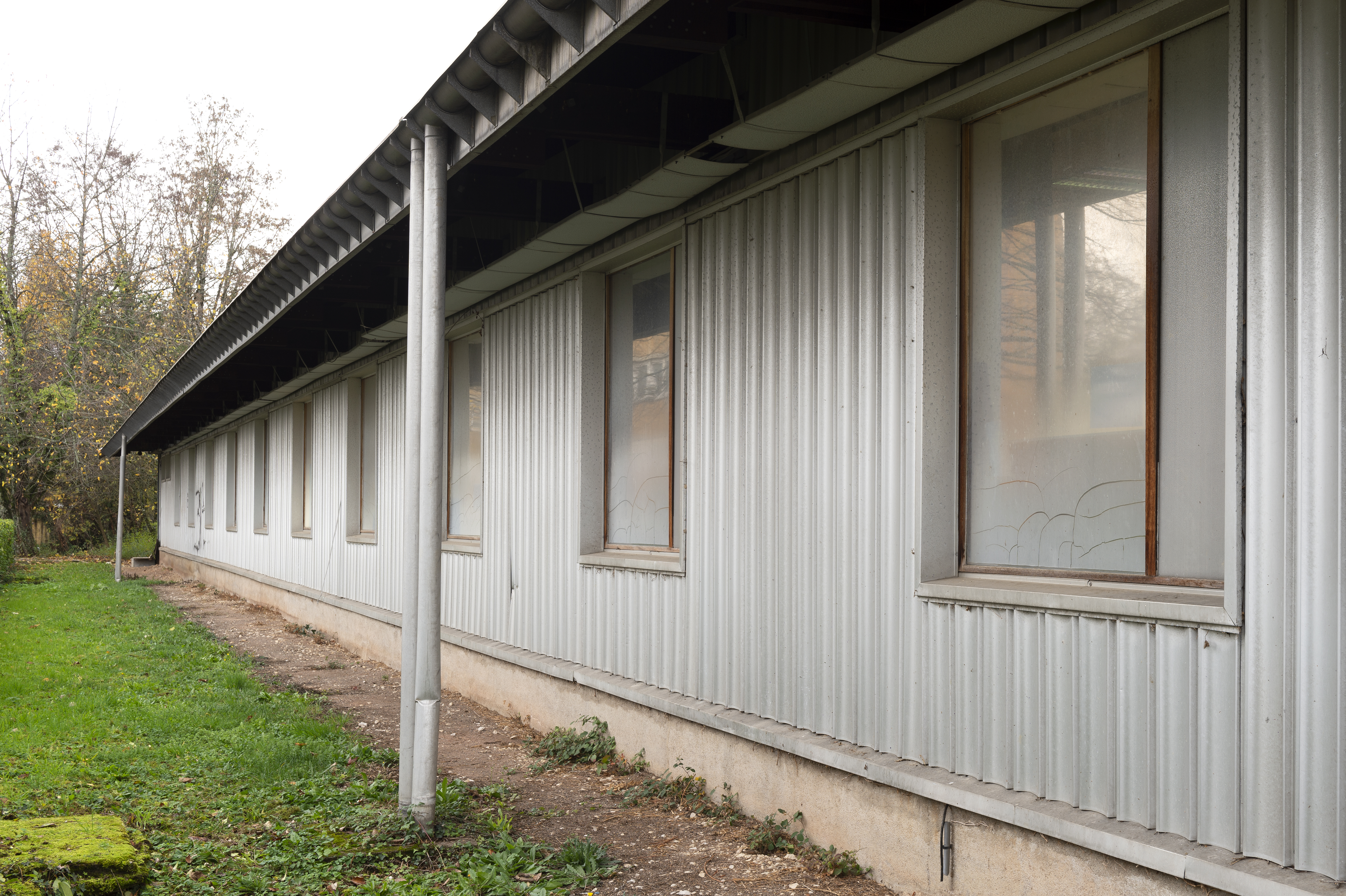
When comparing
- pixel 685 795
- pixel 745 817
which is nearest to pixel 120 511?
pixel 685 795

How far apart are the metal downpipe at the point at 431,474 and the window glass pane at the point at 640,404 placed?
1819 mm

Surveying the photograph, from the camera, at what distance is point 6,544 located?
22250mm

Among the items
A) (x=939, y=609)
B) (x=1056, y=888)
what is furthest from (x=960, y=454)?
(x=1056, y=888)

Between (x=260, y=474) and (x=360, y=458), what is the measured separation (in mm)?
6777

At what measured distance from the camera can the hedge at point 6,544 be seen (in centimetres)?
2162

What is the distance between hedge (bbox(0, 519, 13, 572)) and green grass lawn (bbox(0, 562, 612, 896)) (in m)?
12.9

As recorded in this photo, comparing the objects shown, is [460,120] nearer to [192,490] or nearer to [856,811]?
[856,811]

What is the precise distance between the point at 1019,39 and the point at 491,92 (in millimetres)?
2548

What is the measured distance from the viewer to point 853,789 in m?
4.93

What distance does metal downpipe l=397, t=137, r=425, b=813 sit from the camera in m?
5.46

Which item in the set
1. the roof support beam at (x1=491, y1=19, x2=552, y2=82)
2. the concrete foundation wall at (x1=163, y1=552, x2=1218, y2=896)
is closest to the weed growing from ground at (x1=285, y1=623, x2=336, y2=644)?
the concrete foundation wall at (x1=163, y1=552, x2=1218, y2=896)

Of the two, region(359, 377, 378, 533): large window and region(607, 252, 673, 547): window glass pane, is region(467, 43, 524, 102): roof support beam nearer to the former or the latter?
region(607, 252, 673, 547): window glass pane

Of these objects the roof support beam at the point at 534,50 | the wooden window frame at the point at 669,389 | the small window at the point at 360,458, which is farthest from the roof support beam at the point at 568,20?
the small window at the point at 360,458

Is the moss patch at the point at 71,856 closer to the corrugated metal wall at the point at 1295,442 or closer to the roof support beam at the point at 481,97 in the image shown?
the roof support beam at the point at 481,97
